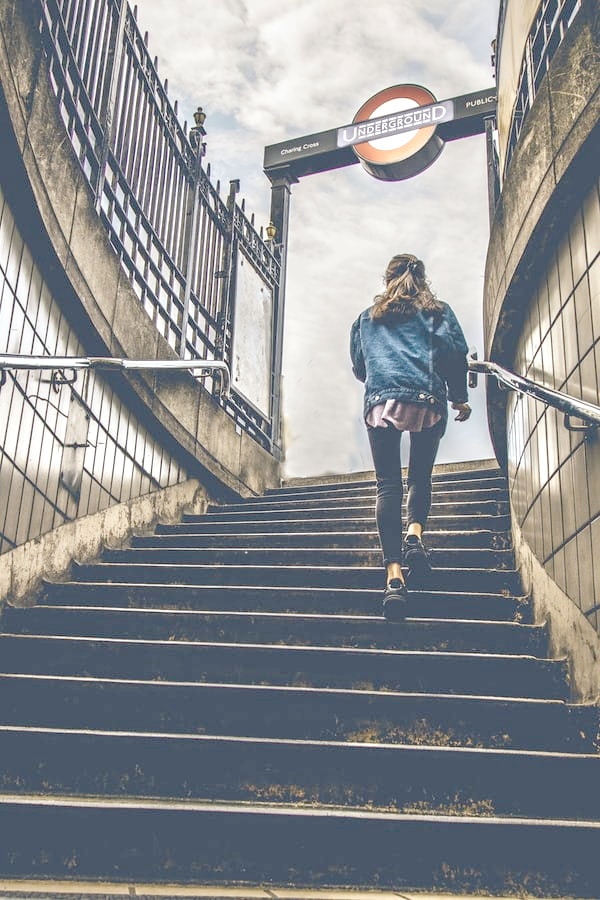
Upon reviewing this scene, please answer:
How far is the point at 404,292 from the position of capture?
12.7ft

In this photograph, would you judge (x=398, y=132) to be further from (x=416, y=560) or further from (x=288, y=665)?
(x=288, y=665)

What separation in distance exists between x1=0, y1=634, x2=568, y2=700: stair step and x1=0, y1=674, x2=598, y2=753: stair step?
0.23m

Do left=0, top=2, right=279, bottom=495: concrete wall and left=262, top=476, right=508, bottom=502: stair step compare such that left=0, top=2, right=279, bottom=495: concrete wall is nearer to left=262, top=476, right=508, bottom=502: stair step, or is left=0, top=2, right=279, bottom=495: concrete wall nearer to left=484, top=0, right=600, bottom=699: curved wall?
left=262, top=476, right=508, bottom=502: stair step

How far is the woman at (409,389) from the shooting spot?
3719 mm

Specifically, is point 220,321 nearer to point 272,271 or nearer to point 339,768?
point 272,271

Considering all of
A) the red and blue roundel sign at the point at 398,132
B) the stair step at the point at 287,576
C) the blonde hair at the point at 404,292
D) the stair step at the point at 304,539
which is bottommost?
the stair step at the point at 287,576

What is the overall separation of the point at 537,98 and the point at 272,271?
626 centimetres

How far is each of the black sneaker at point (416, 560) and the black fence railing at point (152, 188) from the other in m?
3.42

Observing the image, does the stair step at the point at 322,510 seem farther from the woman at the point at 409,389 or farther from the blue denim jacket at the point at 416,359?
the blue denim jacket at the point at 416,359

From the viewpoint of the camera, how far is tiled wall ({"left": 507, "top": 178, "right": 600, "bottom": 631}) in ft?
9.43

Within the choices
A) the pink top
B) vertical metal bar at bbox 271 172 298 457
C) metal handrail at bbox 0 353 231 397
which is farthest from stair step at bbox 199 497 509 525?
vertical metal bar at bbox 271 172 298 457

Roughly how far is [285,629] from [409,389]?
1.24 meters

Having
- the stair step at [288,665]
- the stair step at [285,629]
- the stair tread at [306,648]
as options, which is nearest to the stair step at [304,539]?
the stair step at [285,629]

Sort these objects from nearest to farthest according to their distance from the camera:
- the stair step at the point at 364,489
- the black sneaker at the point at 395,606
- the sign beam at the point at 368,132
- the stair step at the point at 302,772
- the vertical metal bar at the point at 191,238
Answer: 1. the stair step at the point at 302,772
2. the black sneaker at the point at 395,606
3. the stair step at the point at 364,489
4. the vertical metal bar at the point at 191,238
5. the sign beam at the point at 368,132
